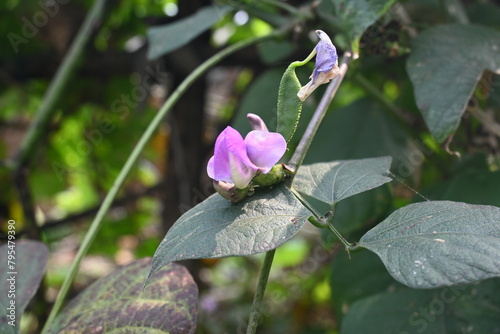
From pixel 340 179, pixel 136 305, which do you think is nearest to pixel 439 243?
pixel 340 179

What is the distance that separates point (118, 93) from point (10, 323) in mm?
756

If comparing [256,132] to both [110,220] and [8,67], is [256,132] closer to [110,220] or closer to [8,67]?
[8,67]

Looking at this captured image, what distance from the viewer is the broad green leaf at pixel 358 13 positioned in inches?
20.1

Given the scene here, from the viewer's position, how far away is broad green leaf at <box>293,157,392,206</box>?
38 centimetres

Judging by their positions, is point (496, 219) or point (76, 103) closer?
point (496, 219)

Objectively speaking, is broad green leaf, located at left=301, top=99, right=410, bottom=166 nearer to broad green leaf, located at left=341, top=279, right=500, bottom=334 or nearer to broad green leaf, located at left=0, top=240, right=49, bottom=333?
broad green leaf, located at left=341, top=279, right=500, bottom=334

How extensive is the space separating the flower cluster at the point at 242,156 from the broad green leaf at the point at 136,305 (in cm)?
13

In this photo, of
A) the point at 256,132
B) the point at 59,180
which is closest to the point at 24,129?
the point at 59,180

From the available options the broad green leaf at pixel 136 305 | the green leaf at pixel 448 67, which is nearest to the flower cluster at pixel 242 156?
the broad green leaf at pixel 136 305

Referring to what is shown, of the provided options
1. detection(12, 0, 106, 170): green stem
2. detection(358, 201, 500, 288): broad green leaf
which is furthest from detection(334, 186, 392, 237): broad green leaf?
detection(12, 0, 106, 170): green stem

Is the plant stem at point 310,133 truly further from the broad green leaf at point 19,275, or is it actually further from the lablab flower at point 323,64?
the broad green leaf at point 19,275

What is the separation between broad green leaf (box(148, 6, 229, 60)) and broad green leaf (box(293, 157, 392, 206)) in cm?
31

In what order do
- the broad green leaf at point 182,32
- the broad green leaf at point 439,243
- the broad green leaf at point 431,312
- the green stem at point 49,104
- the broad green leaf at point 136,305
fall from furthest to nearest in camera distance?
the green stem at point 49,104
the broad green leaf at point 182,32
the broad green leaf at point 431,312
the broad green leaf at point 136,305
the broad green leaf at point 439,243

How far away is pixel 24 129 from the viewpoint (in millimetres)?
1420
